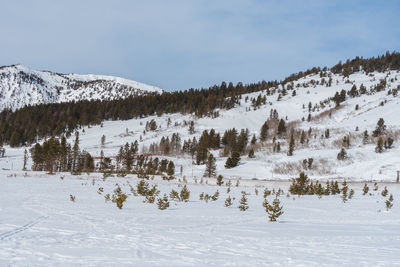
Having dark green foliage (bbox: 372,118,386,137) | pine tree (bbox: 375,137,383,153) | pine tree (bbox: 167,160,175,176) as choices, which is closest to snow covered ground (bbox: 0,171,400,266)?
pine tree (bbox: 167,160,175,176)

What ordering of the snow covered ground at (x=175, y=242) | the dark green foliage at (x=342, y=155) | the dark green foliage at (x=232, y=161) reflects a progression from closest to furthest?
the snow covered ground at (x=175, y=242) → the dark green foliage at (x=342, y=155) → the dark green foliage at (x=232, y=161)

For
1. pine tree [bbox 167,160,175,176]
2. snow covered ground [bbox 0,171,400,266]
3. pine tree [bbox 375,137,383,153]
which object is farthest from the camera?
pine tree [bbox 375,137,383,153]

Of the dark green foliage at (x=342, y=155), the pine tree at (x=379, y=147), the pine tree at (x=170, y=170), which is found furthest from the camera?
the pine tree at (x=379, y=147)

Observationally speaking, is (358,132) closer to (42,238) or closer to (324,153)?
(324,153)

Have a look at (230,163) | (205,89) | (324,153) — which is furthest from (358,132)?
(205,89)

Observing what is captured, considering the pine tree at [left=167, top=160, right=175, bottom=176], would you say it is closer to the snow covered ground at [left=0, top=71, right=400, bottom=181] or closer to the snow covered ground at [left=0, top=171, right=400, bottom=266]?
the snow covered ground at [left=0, top=71, right=400, bottom=181]

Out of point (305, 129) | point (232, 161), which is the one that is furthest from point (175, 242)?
point (305, 129)

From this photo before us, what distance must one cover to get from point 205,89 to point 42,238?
126 metres

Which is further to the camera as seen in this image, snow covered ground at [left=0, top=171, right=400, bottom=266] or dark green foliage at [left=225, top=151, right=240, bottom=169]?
dark green foliage at [left=225, top=151, right=240, bottom=169]

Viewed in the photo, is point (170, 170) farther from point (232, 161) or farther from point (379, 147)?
point (379, 147)

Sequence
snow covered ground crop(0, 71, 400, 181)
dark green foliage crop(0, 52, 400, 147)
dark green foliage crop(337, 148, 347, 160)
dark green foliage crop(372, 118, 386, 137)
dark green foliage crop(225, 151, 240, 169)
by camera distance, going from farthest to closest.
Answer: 1. dark green foliage crop(0, 52, 400, 147)
2. dark green foliage crop(372, 118, 386, 137)
3. dark green foliage crop(225, 151, 240, 169)
4. dark green foliage crop(337, 148, 347, 160)
5. snow covered ground crop(0, 71, 400, 181)

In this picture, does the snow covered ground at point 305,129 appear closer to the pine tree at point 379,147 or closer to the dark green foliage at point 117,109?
the pine tree at point 379,147

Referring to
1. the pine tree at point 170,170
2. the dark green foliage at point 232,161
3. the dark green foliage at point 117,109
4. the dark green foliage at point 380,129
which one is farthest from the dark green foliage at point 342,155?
the dark green foliage at point 117,109

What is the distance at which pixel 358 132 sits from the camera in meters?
63.2
